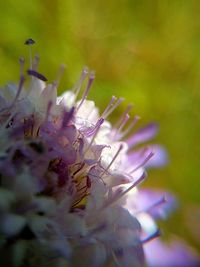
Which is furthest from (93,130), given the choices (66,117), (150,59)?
(150,59)

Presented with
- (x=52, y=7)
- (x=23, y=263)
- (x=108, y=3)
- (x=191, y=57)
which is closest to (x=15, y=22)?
(x=52, y=7)

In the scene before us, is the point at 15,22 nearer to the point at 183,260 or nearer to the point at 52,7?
the point at 52,7

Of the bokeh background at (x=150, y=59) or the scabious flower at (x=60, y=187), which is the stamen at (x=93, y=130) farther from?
the bokeh background at (x=150, y=59)

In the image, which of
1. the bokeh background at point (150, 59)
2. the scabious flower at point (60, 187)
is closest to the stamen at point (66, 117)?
the scabious flower at point (60, 187)

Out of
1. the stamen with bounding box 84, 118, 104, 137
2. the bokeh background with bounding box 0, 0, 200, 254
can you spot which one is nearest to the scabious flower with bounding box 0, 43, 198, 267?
the stamen with bounding box 84, 118, 104, 137

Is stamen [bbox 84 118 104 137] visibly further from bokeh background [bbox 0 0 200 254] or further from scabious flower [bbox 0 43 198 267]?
bokeh background [bbox 0 0 200 254]

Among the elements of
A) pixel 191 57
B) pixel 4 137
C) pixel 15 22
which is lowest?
pixel 4 137

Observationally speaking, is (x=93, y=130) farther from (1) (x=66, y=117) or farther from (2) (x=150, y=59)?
(2) (x=150, y=59)
